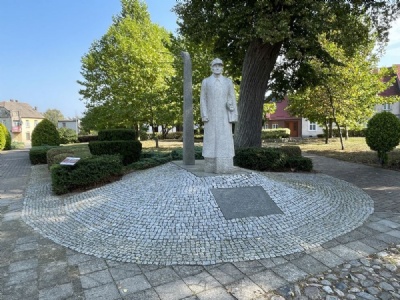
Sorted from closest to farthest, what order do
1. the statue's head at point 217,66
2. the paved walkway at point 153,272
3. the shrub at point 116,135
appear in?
the paved walkway at point 153,272 → the statue's head at point 217,66 → the shrub at point 116,135

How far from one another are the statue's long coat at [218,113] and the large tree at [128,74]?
1219 cm

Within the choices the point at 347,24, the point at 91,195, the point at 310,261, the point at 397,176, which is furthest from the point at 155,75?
the point at 310,261

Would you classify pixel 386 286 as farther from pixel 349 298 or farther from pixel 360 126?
pixel 360 126

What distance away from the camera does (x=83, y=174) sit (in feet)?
23.1

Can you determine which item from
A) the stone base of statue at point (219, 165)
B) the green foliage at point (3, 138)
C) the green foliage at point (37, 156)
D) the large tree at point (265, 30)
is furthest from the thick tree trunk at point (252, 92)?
the green foliage at point (3, 138)

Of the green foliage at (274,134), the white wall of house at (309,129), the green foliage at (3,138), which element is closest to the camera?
the green foliage at (3,138)

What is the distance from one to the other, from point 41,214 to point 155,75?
48.4 feet

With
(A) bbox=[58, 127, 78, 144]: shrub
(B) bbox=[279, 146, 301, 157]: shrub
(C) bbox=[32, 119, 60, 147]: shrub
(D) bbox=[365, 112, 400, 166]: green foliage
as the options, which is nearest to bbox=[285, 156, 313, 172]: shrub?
(B) bbox=[279, 146, 301, 157]: shrub

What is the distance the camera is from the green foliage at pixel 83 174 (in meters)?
6.89

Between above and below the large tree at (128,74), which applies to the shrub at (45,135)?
below

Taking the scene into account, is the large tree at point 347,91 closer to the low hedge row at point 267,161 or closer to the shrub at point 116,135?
the low hedge row at point 267,161

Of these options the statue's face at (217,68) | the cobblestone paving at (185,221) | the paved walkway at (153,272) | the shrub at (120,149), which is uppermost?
the statue's face at (217,68)

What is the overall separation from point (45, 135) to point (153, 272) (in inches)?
637

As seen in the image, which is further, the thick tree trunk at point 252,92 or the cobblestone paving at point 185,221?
the thick tree trunk at point 252,92
